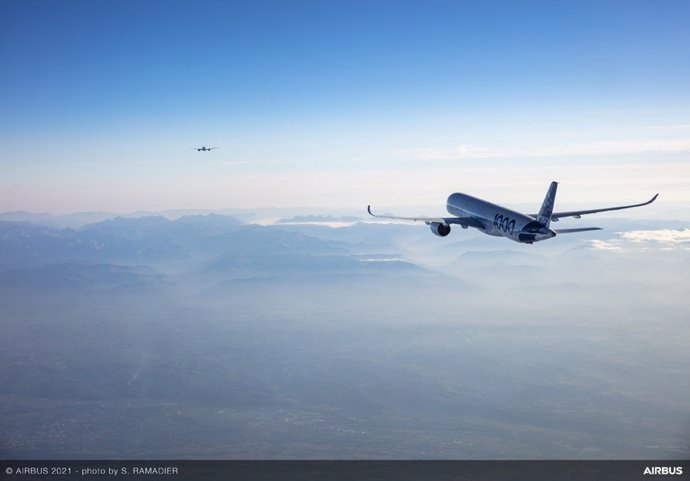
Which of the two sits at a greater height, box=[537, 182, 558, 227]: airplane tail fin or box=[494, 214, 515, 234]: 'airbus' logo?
box=[537, 182, 558, 227]: airplane tail fin

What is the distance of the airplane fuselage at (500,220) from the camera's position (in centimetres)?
7144

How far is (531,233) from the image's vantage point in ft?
234

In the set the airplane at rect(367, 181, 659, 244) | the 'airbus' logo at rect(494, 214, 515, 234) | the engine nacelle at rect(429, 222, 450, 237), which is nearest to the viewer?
the airplane at rect(367, 181, 659, 244)

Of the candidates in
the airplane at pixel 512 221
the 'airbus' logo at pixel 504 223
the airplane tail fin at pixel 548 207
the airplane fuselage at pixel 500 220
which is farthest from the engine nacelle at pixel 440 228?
the airplane tail fin at pixel 548 207

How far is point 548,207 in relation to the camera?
73125 millimetres

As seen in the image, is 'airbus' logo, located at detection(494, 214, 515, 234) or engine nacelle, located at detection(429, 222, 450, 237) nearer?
'airbus' logo, located at detection(494, 214, 515, 234)

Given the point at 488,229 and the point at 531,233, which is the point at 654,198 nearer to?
the point at 531,233

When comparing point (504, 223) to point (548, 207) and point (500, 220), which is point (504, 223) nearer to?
point (500, 220)

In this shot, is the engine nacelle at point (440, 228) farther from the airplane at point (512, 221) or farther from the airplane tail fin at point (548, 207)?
the airplane tail fin at point (548, 207)

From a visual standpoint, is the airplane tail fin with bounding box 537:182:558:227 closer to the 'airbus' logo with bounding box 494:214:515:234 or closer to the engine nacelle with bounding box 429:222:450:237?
the 'airbus' logo with bounding box 494:214:515:234

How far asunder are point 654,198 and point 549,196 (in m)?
12.2

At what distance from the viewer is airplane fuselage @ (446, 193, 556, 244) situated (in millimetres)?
71438

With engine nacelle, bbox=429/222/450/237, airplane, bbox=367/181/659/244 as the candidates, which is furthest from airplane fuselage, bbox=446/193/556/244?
engine nacelle, bbox=429/222/450/237

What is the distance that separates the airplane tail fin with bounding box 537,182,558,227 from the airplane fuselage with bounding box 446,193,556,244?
0.71m
